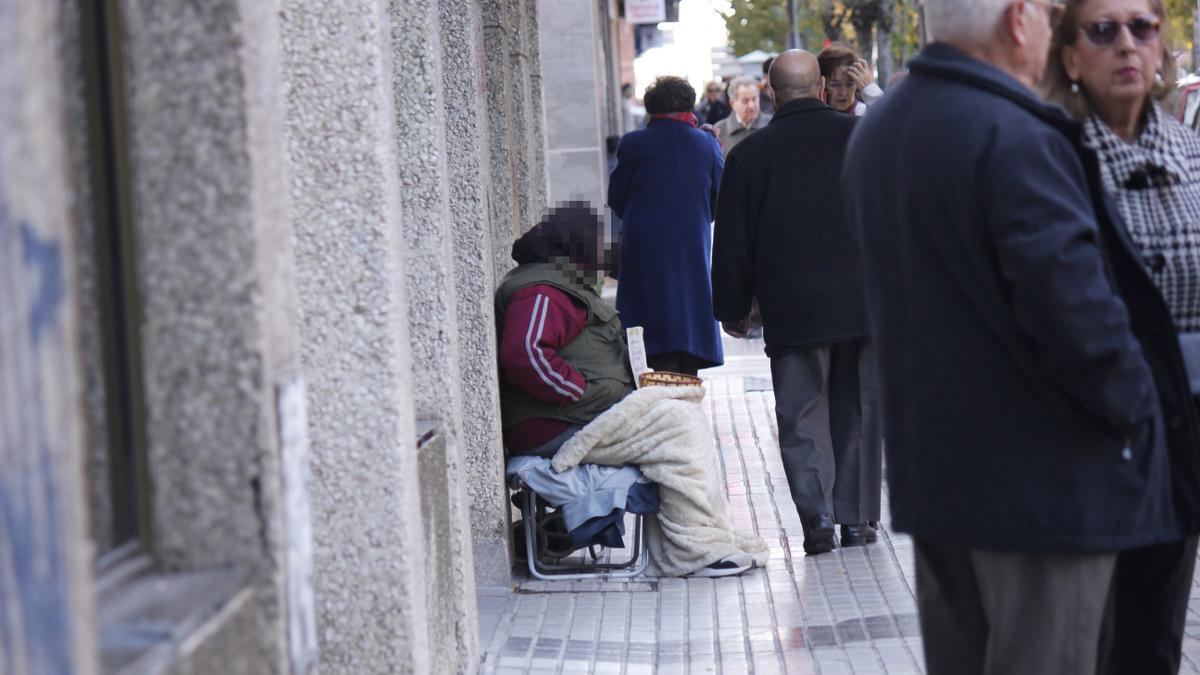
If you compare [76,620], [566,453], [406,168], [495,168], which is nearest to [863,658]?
[566,453]

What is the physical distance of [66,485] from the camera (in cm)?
189

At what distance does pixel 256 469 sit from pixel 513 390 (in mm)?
3984

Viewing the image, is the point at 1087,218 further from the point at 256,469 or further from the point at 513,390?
the point at 513,390

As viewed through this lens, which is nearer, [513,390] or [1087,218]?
[1087,218]

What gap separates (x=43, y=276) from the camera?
6.10ft

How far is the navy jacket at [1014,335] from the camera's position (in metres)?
3.08

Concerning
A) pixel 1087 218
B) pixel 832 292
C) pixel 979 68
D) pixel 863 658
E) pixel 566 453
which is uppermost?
pixel 979 68

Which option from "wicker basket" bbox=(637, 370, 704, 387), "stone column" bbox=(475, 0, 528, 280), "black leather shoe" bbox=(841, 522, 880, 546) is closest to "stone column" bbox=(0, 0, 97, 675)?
"wicker basket" bbox=(637, 370, 704, 387)

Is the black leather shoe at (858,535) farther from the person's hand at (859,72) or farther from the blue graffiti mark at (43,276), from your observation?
the blue graffiti mark at (43,276)

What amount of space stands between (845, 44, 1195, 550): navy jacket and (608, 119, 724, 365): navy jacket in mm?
4850

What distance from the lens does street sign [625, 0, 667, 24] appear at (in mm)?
25953

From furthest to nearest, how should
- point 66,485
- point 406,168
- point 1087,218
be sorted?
point 406,168 → point 1087,218 → point 66,485

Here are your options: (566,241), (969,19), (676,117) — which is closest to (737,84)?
(676,117)

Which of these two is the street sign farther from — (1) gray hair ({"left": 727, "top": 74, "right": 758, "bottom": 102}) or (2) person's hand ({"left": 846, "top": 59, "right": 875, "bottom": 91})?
(2) person's hand ({"left": 846, "top": 59, "right": 875, "bottom": 91})
